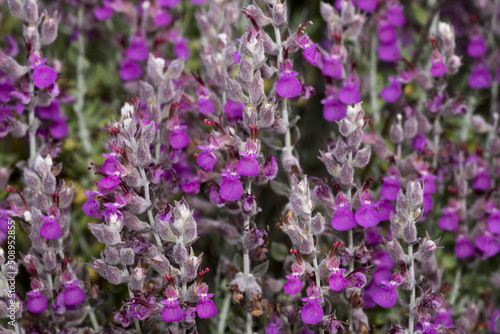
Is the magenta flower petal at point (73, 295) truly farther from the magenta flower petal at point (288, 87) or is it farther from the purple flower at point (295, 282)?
the magenta flower petal at point (288, 87)

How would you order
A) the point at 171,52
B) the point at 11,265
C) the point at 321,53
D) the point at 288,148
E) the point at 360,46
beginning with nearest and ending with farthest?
the point at 11,265
the point at 288,148
the point at 321,53
the point at 360,46
the point at 171,52

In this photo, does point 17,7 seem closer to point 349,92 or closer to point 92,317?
point 92,317

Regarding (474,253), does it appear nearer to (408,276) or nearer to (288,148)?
(408,276)

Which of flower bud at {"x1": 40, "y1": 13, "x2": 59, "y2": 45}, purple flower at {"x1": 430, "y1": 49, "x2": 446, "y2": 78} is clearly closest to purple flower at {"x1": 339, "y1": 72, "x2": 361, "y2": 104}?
purple flower at {"x1": 430, "y1": 49, "x2": 446, "y2": 78}

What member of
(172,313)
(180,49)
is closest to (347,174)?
(172,313)

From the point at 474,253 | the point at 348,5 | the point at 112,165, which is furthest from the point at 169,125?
the point at 474,253

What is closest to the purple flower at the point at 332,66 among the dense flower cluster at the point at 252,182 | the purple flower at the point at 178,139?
the dense flower cluster at the point at 252,182

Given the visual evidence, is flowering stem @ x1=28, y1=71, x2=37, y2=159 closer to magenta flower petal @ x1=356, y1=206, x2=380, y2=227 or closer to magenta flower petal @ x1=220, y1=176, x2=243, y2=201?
magenta flower petal @ x1=220, y1=176, x2=243, y2=201
